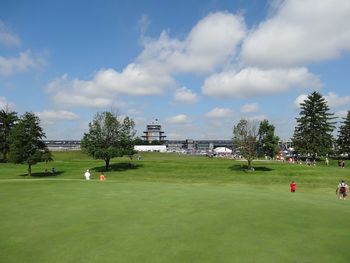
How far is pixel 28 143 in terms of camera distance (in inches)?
2280

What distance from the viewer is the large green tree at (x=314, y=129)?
73.9m

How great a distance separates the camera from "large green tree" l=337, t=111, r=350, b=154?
253ft

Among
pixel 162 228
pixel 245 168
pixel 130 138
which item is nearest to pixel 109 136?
pixel 130 138

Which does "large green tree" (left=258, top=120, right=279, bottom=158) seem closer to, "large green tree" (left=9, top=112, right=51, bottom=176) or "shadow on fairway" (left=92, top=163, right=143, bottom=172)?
"shadow on fairway" (left=92, top=163, right=143, bottom=172)

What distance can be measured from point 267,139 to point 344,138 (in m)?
22.9

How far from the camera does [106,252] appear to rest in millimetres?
13500

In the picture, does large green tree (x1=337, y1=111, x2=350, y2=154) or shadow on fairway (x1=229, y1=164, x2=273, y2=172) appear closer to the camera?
shadow on fairway (x1=229, y1=164, x2=273, y2=172)

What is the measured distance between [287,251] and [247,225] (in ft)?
13.6

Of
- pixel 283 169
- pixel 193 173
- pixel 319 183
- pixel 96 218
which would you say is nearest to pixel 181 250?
pixel 96 218

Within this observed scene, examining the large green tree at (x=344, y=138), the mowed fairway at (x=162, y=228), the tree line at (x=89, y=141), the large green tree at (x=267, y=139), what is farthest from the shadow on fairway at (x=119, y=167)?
the large green tree at (x=344, y=138)

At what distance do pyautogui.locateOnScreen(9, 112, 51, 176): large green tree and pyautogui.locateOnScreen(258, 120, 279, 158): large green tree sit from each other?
3769cm

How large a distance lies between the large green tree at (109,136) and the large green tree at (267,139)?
2390cm

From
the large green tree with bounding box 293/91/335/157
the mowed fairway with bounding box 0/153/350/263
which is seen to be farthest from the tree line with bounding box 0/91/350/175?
the mowed fairway with bounding box 0/153/350/263

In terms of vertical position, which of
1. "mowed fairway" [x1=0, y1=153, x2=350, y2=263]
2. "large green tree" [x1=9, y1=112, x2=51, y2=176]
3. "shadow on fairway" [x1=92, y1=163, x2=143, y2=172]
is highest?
"large green tree" [x1=9, y1=112, x2=51, y2=176]
